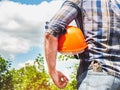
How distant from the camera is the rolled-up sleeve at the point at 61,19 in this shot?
17.8 ft

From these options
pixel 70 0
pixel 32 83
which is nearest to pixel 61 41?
pixel 70 0

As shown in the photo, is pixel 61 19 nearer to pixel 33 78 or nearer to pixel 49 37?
pixel 49 37

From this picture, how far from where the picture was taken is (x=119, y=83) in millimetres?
5332

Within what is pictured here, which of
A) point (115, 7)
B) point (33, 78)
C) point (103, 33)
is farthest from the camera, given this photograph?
point (33, 78)

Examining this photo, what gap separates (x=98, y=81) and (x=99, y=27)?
584 mm

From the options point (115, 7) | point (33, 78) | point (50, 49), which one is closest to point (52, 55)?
point (50, 49)

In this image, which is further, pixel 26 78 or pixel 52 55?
pixel 26 78

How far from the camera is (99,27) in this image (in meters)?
5.40

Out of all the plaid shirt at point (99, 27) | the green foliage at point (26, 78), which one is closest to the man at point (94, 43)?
the plaid shirt at point (99, 27)

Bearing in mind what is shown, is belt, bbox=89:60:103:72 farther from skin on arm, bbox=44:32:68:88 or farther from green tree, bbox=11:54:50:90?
green tree, bbox=11:54:50:90

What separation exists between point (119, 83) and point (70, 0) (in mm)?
1037

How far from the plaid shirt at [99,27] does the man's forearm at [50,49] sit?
0.21 feet

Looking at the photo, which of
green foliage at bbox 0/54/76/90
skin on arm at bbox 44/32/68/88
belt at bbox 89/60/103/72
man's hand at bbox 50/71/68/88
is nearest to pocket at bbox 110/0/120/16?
belt at bbox 89/60/103/72

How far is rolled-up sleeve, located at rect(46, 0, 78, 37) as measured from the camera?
5434 mm
